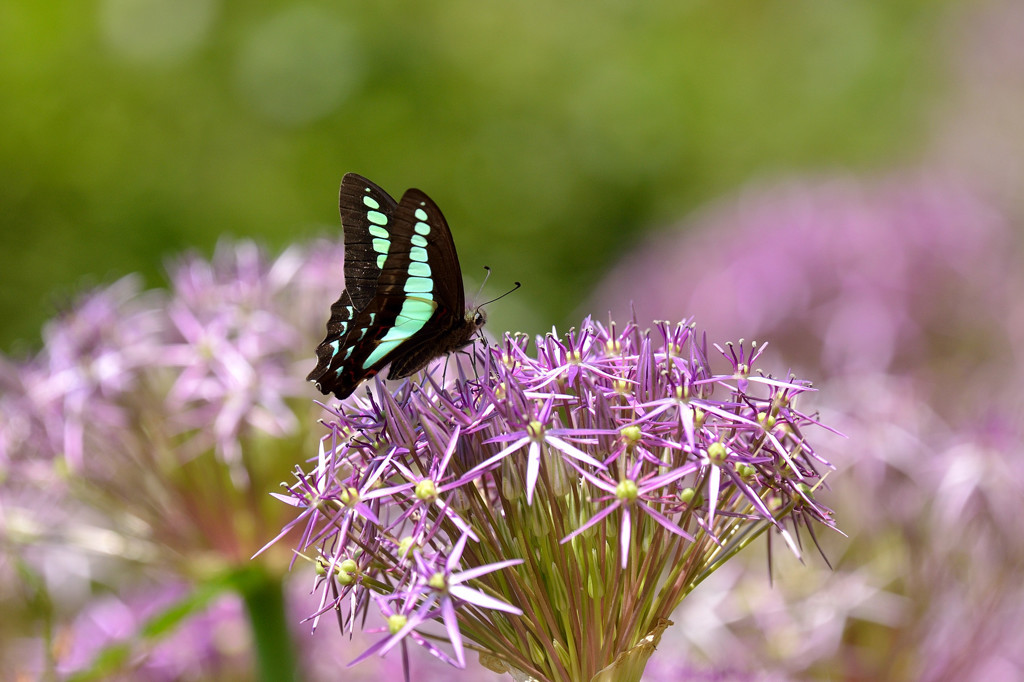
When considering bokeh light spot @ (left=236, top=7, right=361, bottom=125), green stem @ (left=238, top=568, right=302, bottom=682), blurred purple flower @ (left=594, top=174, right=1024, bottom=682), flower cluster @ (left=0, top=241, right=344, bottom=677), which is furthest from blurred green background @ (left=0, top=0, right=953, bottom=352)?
green stem @ (left=238, top=568, right=302, bottom=682)

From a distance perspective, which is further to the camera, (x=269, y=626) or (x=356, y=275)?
(x=269, y=626)

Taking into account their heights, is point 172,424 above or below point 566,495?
above

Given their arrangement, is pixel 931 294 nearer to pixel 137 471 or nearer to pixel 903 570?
pixel 903 570

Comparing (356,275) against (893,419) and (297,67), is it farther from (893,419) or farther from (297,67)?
(297,67)

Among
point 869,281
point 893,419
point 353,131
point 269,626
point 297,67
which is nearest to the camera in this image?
point 269,626

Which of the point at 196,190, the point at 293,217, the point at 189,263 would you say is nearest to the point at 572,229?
the point at 293,217

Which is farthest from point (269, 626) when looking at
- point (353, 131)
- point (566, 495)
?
point (353, 131)

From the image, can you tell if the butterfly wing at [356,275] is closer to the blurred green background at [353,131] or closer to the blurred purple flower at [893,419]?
the blurred purple flower at [893,419]

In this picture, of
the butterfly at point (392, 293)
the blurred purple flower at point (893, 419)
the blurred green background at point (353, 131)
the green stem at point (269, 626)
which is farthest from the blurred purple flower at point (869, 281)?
the green stem at point (269, 626)
